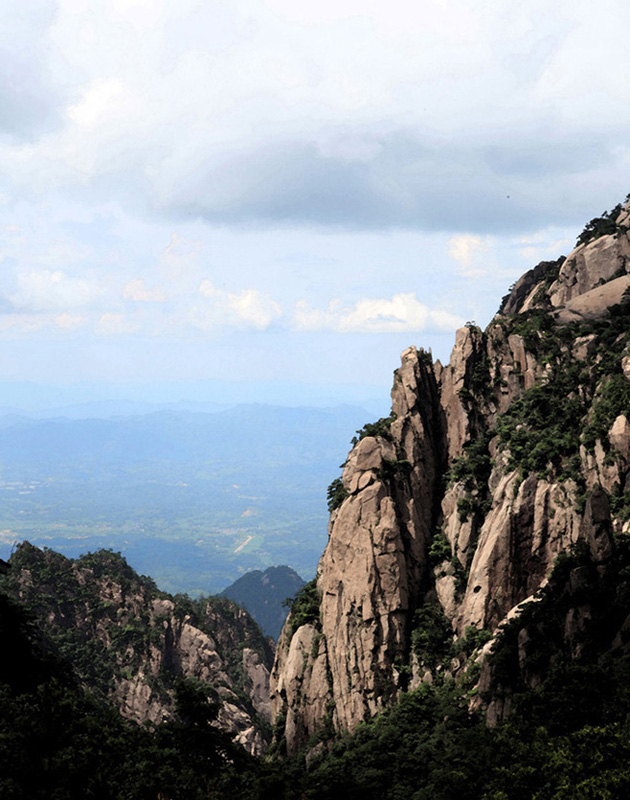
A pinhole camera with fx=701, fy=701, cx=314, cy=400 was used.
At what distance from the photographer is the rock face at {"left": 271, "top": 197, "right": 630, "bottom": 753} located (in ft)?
139

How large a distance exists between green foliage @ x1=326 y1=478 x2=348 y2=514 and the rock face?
1.27ft

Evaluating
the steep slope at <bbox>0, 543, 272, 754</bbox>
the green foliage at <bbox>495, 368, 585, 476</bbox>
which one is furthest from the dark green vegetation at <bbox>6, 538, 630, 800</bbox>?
the steep slope at <bbox>0, 543, 272, 754</bbox>

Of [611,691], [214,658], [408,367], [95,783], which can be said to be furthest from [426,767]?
[214,658]

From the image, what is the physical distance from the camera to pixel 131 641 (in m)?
91.9

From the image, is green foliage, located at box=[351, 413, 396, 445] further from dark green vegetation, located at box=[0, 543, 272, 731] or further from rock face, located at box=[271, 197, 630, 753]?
dark green vegetation, located at box=[0, 543, 272, 731]

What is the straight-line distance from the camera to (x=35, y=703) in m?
29.7

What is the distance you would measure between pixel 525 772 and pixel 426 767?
39.5 feet

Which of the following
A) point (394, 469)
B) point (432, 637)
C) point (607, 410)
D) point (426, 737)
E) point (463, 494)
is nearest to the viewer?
point (426, 737)

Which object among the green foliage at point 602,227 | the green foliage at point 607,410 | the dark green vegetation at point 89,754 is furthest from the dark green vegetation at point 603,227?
the dark green vegetation at point 89,754

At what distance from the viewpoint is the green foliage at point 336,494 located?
50906 millimetres

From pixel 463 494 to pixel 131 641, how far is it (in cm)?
6014

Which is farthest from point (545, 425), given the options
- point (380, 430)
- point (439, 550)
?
point (380, 430)

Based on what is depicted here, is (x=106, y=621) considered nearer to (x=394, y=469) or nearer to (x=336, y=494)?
(x=336, y=494)

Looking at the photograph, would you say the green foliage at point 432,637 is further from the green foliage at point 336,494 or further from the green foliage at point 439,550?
the green foliage at point 336,494
